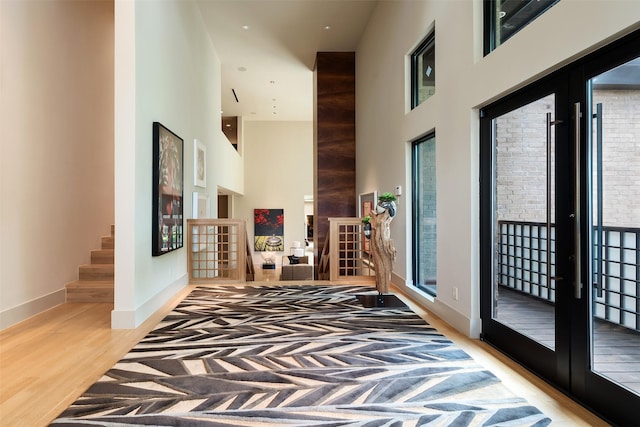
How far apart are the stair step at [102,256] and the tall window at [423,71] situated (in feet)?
15.1

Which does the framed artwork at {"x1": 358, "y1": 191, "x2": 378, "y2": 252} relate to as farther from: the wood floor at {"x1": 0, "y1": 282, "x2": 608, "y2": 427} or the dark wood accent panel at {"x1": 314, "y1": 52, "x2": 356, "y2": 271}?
the wood floor at {"x1": 0, "y1": 282, "x2": 608, "y2": 427}

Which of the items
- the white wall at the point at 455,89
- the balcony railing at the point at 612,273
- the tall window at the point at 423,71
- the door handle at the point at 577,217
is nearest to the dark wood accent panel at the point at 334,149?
the white wall at the point at 455,89

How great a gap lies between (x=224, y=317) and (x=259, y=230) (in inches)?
450

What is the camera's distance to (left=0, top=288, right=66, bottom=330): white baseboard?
3766 mm

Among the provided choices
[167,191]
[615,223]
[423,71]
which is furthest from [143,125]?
[615,223]

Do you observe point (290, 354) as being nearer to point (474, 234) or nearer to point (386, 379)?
point (386, 379)

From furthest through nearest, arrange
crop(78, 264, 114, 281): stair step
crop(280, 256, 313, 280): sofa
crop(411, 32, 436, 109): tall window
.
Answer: crop(280, 256, 313, 280): sofa → crop(78, 264, 114, 281): stair step → crop(411, 32, 436, 109): tall window

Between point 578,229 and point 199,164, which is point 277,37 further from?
point 578,229

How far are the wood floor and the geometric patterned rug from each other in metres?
0.11

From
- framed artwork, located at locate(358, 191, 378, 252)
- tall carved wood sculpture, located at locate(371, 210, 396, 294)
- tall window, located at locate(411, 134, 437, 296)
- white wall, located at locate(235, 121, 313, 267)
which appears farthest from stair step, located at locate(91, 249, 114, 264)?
white wall, located at locate(235, 121, 313, 267)

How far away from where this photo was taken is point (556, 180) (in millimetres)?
2508

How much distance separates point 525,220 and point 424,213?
81.4 inches

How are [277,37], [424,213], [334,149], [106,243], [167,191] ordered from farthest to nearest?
1. [334,149]
2. [277,37]
3. [106,243]
4. [424,213]
5. [167,191]

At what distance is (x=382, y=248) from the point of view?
4613 mm
